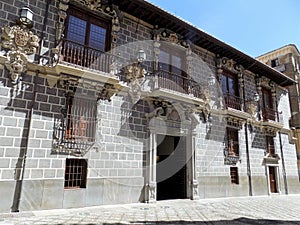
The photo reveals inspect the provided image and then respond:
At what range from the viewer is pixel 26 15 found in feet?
21.6

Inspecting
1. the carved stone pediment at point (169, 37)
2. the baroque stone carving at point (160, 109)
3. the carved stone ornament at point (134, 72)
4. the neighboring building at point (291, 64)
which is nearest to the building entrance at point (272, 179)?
the neighboring building at point (291, 64)

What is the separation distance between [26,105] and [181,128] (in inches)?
243

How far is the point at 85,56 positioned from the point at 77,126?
240 cm

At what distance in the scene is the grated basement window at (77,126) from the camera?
22.8 feet

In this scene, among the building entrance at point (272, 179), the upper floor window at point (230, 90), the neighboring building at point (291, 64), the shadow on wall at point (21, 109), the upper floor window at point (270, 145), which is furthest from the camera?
the neighboring building at point (291, 64)

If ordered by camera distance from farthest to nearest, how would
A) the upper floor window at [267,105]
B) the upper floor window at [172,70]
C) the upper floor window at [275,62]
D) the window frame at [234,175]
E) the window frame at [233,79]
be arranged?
the upper floor window at [275,62] < the upper floor window at [267,105] < the window frame at [233,79] < the window frame at [234,175] < the upper floor window at [172,70]

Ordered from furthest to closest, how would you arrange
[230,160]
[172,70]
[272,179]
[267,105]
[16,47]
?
[267,105], [272,179], [230,160], [172,70], [16,47]

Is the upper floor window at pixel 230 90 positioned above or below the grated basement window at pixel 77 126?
above

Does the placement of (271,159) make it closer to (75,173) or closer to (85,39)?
(75,173)

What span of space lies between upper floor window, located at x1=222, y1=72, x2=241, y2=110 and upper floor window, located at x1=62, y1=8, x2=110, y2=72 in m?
6.95

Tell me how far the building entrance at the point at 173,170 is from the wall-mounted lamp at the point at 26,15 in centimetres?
626

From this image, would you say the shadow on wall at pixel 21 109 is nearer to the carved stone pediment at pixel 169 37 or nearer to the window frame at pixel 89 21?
the window frame at pixel 89 21

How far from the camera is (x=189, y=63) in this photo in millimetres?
10766

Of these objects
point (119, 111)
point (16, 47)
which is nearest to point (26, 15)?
point (16, 47)
